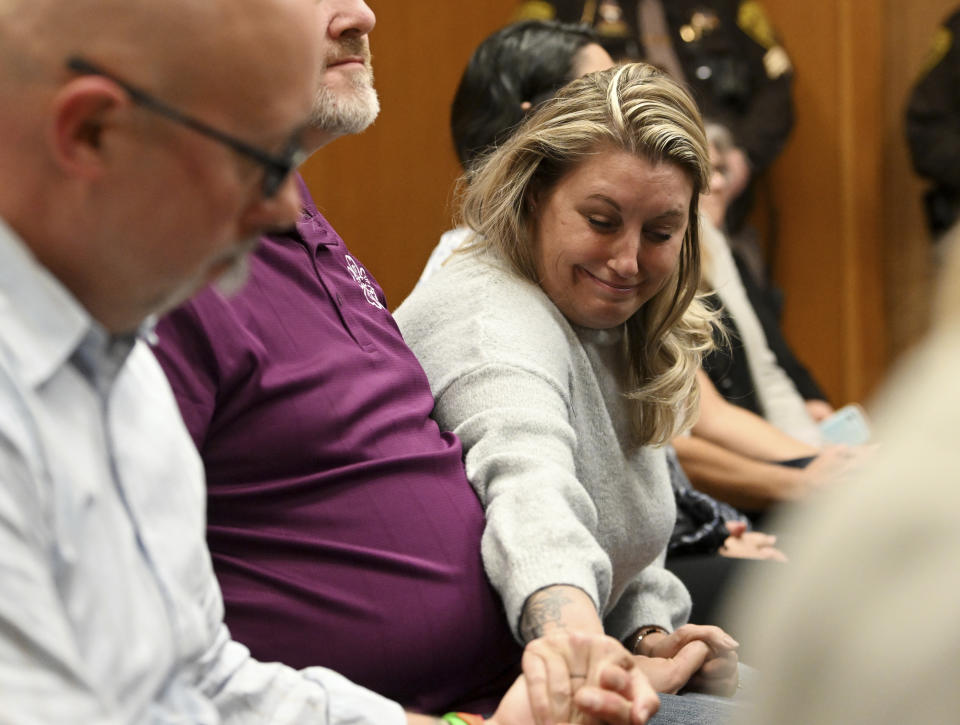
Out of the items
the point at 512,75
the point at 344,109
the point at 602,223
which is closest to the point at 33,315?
the point at 344,109

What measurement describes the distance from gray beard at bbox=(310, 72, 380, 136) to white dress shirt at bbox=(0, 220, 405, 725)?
577mm

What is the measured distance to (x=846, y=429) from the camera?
106 inches

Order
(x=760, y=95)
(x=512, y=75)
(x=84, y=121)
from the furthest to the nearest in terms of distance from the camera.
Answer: (x=760, y=95) < (x=512, y=75) < (x=84, y=121)

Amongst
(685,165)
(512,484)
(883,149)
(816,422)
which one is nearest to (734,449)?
(816,422)

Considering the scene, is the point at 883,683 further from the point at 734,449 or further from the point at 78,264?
the point at 734,449

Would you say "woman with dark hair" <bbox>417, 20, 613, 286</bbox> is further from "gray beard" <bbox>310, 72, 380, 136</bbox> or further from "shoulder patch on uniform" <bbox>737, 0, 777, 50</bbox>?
"shoulder patch on uniform" <bbox>737, 0, 777, 50</bbox>

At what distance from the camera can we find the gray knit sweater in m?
1.24

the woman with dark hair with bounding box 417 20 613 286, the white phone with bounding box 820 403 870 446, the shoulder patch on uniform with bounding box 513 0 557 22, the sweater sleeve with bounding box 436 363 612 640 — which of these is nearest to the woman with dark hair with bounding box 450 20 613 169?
the woman with dark hair with bounding box 417 20 613 286

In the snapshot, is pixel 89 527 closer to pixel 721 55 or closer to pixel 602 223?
pixel 602 223

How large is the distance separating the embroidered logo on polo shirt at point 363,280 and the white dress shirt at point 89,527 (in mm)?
547

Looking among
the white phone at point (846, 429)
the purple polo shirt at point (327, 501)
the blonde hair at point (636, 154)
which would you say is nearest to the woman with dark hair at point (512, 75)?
the blonde hair at point (636, 154)

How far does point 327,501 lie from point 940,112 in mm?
4205

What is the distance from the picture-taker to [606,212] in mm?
1491

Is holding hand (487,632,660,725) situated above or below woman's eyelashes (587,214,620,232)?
below
